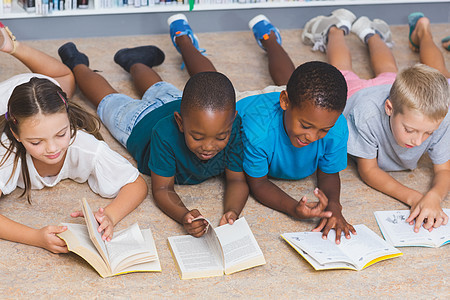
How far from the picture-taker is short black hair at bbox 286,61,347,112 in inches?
69.9

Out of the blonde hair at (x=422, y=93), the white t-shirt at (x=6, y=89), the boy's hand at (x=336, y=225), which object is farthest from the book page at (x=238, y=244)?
the white t-shirt at (x=6, y=89)

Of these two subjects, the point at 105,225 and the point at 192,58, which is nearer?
the point at 105,225

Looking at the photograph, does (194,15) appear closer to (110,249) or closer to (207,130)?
(207,130)

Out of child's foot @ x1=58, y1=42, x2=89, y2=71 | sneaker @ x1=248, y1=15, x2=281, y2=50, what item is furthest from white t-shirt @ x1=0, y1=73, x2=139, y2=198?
sneaker @ x1=248, y1=15, x2=281, y2=50

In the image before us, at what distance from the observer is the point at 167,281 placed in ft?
5.59

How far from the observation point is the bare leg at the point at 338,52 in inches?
111

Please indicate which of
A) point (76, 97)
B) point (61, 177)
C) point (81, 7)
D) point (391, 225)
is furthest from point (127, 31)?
point (391, 225)

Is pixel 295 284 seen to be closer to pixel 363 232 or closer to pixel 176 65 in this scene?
pixel 363 232

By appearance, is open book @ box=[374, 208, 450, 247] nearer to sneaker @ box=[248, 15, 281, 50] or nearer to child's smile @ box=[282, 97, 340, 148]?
child's smile @ box=[282, 97, 340, 148]

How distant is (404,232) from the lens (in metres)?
1.97

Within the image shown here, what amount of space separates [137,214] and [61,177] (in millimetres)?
303

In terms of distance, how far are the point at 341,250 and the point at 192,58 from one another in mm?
1275

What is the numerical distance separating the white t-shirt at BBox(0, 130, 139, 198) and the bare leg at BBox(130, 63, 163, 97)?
0.62 meters

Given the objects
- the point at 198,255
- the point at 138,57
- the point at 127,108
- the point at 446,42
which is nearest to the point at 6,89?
the point at 127,108
